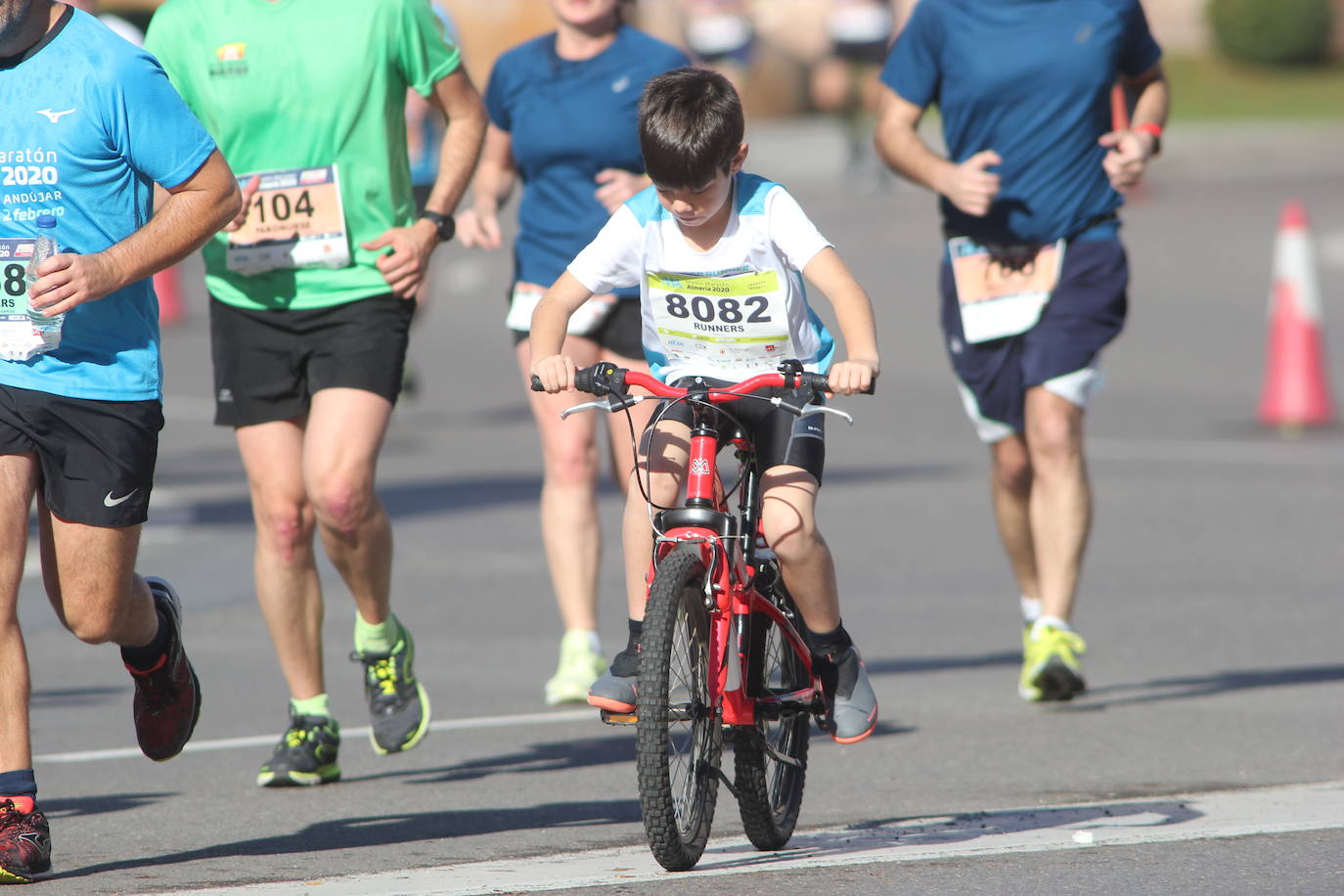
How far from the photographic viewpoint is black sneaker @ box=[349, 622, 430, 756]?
22.9 ft

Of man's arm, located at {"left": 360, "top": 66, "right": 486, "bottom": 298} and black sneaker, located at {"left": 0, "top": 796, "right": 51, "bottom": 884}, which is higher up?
man's arm, located at {"left": 360, "top": 66, "right": 486, "bottom": 298}

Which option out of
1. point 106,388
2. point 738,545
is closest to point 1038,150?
point 738,545

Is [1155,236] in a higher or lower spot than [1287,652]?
higher

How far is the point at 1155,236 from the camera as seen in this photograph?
87.2ft

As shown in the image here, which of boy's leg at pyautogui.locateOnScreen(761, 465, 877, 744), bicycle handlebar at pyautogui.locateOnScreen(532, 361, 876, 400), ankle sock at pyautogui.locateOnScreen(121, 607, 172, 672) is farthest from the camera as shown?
ankle sock at pyautogui.locateOnScreen(121, 607, 172, 672)

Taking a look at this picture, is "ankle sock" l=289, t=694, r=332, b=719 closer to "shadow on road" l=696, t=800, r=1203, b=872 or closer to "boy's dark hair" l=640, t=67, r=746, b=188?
"shadow on road" l=696, t=800, r=1203, b=872

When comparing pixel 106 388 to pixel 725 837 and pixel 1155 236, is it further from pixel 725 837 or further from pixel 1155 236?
pixel 1155 236

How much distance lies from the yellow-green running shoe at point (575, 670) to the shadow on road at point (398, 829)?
1.53 meters

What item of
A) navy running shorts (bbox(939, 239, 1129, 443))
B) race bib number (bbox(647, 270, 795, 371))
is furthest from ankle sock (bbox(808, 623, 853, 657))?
navy running shorts (bbox(939, 239, 1129, 443))

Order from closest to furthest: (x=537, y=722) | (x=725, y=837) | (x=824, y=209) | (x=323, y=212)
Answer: (x=725, y=837)
(x=323, y=212)
(x=537, y=722)
(x=824, y=209)

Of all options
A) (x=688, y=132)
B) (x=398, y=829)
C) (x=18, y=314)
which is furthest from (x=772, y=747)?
(x=18, y=314)

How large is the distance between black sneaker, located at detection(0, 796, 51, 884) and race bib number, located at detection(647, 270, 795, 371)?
1891 millimetres

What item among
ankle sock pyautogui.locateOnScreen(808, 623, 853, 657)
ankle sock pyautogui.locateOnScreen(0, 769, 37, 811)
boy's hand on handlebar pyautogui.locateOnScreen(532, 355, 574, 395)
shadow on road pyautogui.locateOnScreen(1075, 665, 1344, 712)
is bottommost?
shadow on road pyautogui.locateOnScreen(1075, 665, 1344, 712)

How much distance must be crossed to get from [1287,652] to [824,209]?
72.7ft
